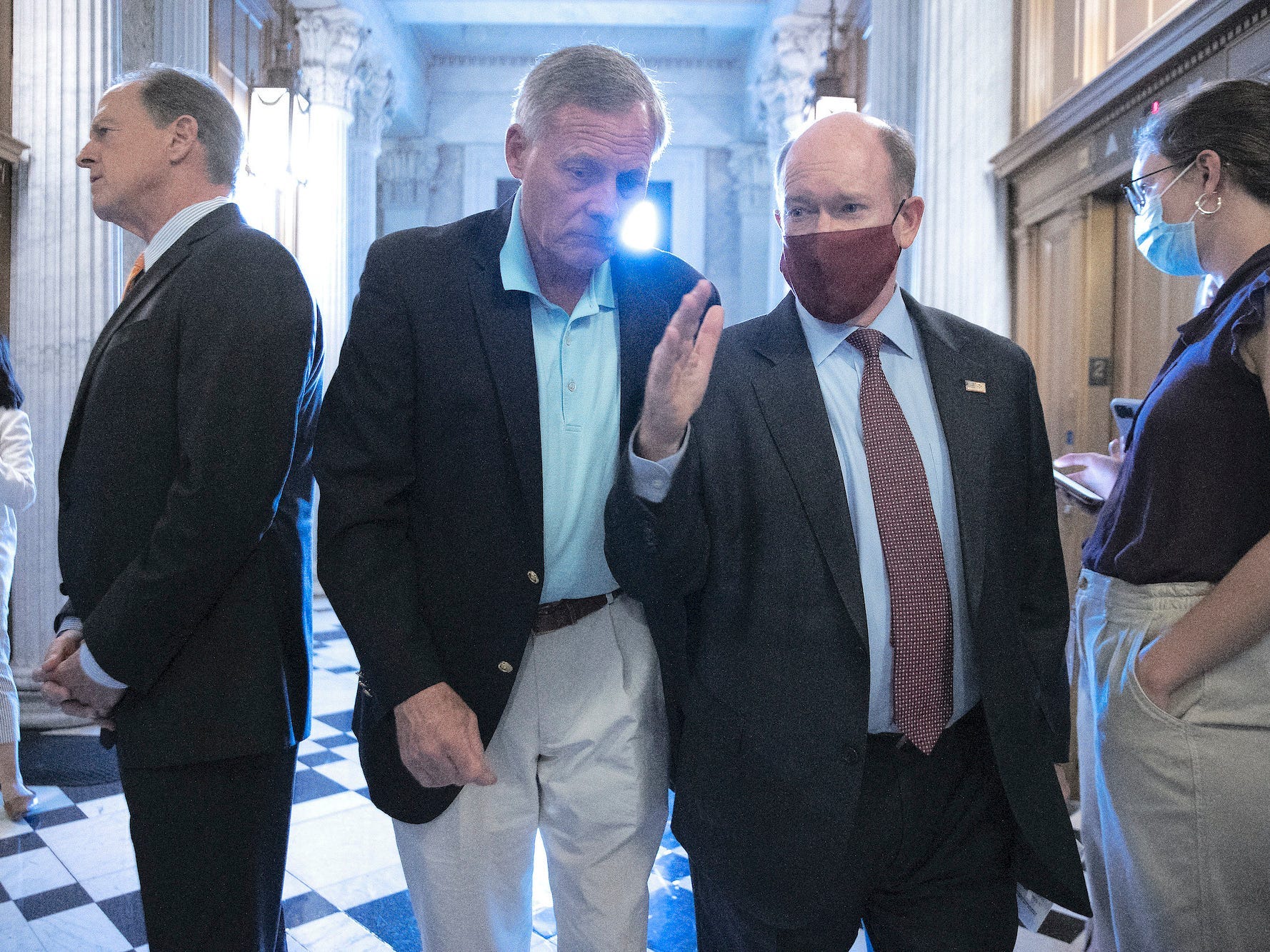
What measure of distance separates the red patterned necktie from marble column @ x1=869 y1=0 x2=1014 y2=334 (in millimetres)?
3590

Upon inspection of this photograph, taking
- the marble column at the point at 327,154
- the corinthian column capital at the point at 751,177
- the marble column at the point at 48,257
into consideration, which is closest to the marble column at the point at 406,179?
the marble column at the point at 327,154

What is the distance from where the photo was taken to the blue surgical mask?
75.1 inches

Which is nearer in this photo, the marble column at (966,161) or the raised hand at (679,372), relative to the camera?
the raised hand at (679,372)

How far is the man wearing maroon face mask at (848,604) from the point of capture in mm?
1469

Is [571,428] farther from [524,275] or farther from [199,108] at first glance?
[199,108]

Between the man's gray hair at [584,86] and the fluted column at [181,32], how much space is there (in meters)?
5.00

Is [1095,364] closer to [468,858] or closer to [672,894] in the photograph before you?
[672,894]

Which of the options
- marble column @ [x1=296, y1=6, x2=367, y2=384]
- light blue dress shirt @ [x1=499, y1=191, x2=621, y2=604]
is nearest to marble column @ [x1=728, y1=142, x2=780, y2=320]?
marble column @ [x1=296, y1=6, x2=367, y2=384]

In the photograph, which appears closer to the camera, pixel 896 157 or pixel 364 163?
pixel 896 157

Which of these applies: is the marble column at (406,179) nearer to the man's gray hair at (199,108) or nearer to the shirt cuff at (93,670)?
the man's gray hair at (199,108)

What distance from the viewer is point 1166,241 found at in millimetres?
1979

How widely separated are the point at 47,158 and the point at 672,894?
470 centimetres

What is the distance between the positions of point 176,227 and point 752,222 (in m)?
10.5

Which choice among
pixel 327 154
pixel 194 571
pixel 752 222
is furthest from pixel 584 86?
pixel 752 222
